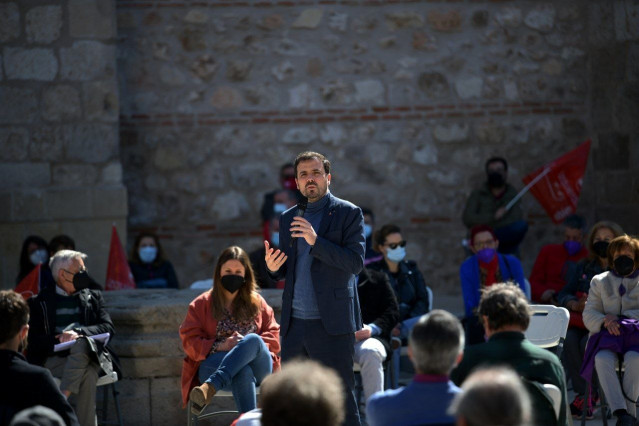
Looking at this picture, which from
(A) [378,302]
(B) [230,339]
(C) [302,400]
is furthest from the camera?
(A) [378,302]

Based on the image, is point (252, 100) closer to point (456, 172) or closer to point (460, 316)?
point (456, 172)

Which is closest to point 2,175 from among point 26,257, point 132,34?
point 26,257

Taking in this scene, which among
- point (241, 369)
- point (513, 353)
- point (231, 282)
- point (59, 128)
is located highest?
point (59, 128)

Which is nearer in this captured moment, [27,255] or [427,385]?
[427,385]

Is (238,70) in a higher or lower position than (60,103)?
higher

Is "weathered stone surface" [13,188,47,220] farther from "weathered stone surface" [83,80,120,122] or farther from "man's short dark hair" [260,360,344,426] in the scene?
"man's short dark hair" [260,360,344,426]

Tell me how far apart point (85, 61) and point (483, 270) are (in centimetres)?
450

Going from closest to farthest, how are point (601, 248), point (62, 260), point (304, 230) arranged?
1. point (304, 230)
2. point (62, 260)
3. point (601, 248)

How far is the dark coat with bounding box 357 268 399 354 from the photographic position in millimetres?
6934

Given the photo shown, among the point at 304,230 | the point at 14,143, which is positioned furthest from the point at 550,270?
the point at 14,143

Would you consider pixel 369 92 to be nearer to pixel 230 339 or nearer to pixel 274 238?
pixel 274 238

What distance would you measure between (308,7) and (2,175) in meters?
3.64

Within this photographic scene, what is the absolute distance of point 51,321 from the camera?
6453 millimetres

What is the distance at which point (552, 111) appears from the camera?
11250mm
